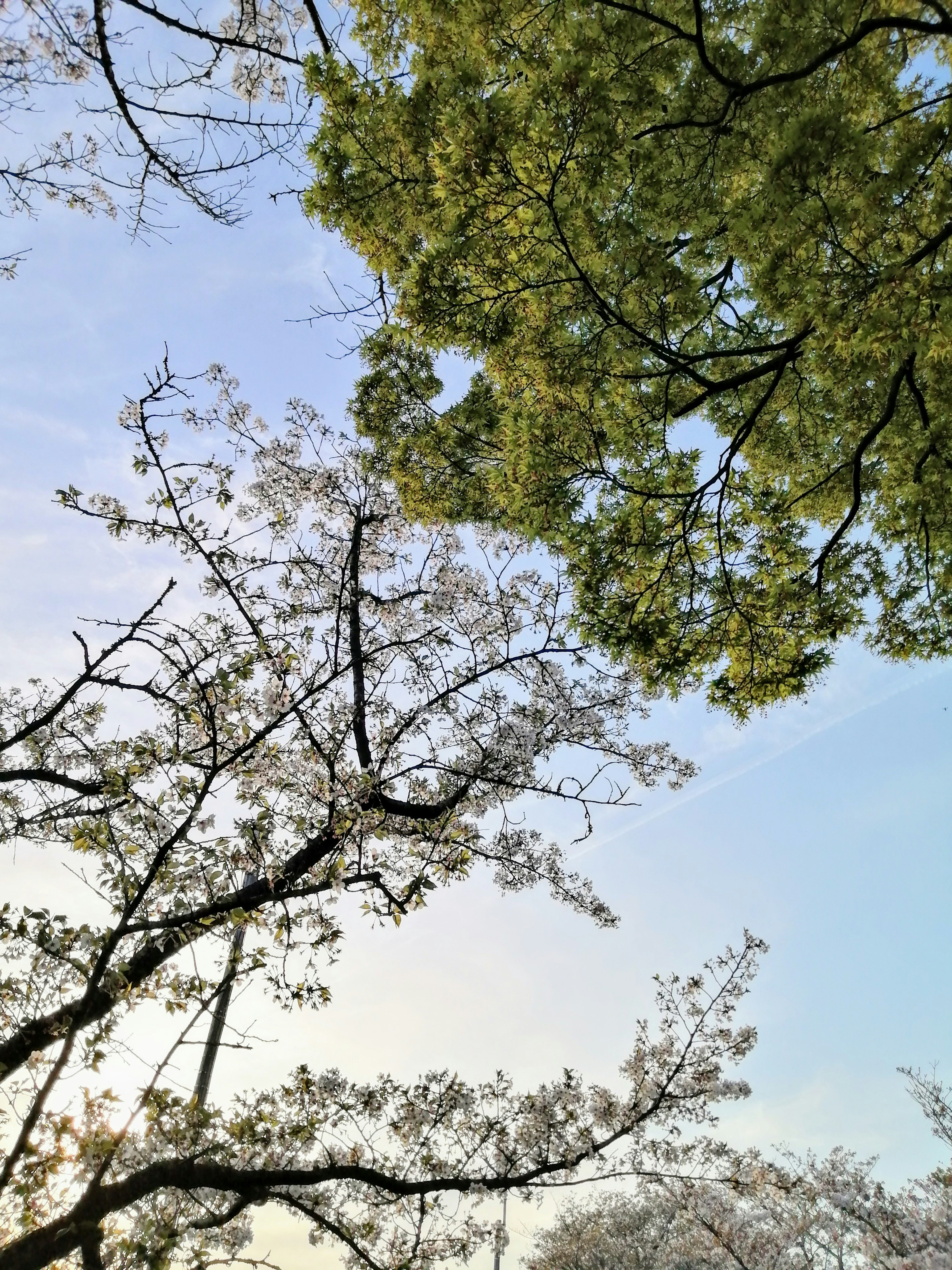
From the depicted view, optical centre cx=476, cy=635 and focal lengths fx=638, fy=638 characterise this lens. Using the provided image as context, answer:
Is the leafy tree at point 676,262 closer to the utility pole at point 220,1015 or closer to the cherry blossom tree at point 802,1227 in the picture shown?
the utility pole at point 220,1015

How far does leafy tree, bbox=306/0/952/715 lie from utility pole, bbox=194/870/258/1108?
370 centimetres

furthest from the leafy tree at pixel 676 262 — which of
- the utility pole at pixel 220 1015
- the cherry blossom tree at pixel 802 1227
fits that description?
the cherry blossom tree at pixel 802 1227

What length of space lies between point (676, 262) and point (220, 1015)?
8166mm

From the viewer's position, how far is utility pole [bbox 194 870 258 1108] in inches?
163

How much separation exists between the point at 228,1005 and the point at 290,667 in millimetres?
2548

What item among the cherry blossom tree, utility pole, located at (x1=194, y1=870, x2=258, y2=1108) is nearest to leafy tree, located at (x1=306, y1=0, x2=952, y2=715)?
utility pole, located at (x1=194, y1=870, x2=258, y2=1108)

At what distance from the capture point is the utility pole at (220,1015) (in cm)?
414

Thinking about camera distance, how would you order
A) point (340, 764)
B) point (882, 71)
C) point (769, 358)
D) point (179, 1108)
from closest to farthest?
point (179, 1108) → point (882, 71) → point (340, 764) → point (769, 358)

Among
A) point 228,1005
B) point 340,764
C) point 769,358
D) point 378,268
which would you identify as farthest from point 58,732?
point 769,358

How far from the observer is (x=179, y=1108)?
3.95m

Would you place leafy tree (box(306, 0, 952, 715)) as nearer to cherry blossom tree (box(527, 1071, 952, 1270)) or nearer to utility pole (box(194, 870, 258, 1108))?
utility pole (box(194, 870, 258, 1108))

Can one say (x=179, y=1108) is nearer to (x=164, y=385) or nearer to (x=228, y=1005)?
(x=228, y=1005)

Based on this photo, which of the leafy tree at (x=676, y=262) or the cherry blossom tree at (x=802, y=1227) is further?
the cherry blossom tree at (x=802, y=1227)

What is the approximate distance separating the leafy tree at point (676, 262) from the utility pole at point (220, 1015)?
3704 millimetres
